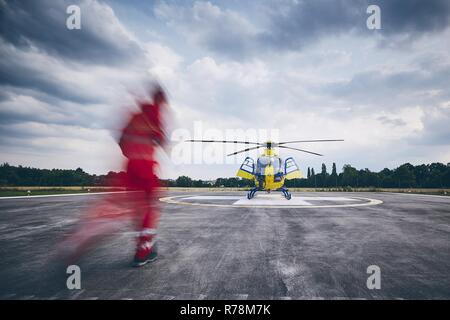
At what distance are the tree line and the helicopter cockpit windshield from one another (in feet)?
169

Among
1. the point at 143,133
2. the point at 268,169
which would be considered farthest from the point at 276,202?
the point at 143,133

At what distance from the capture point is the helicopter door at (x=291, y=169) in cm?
1548

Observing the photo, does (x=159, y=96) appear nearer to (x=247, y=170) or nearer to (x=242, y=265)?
(x=242, y=265)

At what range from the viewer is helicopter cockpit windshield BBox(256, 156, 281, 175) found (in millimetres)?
14641

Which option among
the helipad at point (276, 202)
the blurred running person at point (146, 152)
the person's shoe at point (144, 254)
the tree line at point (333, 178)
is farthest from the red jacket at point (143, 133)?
the tree line at point (333, 178)

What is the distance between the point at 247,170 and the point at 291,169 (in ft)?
10.5

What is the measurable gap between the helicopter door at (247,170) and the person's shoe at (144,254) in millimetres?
11339

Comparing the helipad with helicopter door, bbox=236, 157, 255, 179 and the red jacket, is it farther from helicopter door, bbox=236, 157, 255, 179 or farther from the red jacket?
the red jacket

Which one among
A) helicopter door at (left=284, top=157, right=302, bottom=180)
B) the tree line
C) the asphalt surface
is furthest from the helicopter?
the tree line

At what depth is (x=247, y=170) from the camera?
15.3 metres

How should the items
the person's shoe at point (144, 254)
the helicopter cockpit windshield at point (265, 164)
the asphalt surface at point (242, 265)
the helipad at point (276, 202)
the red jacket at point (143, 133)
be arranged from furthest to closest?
the helicopter cockpit windshield at point (265, 164), the helipad at point (276, 202), the red jacket at point (143, 133), the person's shoe at point (144, 254), the asphalt surface at point (242, 265)

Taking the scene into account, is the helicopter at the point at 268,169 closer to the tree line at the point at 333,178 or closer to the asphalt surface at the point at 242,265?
the asphalt surface at the point at 242,265
